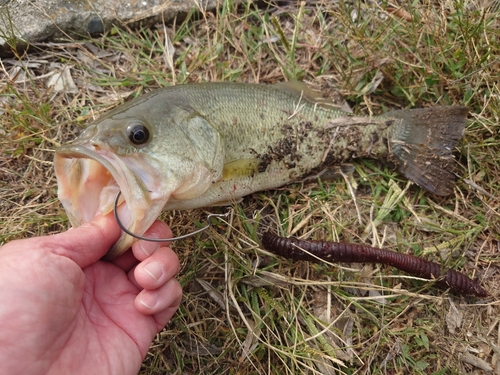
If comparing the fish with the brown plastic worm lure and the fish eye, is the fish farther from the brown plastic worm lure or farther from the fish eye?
the brown plastic worm lure

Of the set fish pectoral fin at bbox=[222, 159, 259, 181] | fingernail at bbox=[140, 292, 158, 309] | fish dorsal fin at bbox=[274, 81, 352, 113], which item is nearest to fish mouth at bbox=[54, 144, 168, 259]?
fingernail at bbox=[140, 292, 158, 309]

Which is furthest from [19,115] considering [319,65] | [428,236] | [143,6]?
[428,236]

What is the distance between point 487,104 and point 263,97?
79.8 inches

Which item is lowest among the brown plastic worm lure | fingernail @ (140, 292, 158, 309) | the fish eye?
→ the brown plastic worm lure

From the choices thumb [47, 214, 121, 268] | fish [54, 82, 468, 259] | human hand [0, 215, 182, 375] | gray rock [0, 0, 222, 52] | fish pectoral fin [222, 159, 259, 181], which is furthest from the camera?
gray rock [0, 0, 222, 52]

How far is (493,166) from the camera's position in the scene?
371 cm

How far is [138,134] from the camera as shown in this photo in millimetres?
2600

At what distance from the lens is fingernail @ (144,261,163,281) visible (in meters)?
2.48

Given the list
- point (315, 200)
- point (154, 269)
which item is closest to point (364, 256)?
point (315, 200)

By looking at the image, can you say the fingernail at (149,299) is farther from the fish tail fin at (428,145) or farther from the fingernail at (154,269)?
the fish tail fin at (428,145)

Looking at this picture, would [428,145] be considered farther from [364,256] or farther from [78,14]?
[78,14]

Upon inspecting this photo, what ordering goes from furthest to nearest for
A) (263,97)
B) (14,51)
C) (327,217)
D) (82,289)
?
(14,51)
(327,217)
(263,97)
(82,289)

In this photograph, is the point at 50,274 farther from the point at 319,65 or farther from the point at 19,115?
the point at 319,65

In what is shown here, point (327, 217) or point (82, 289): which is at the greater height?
point (82, 289)
